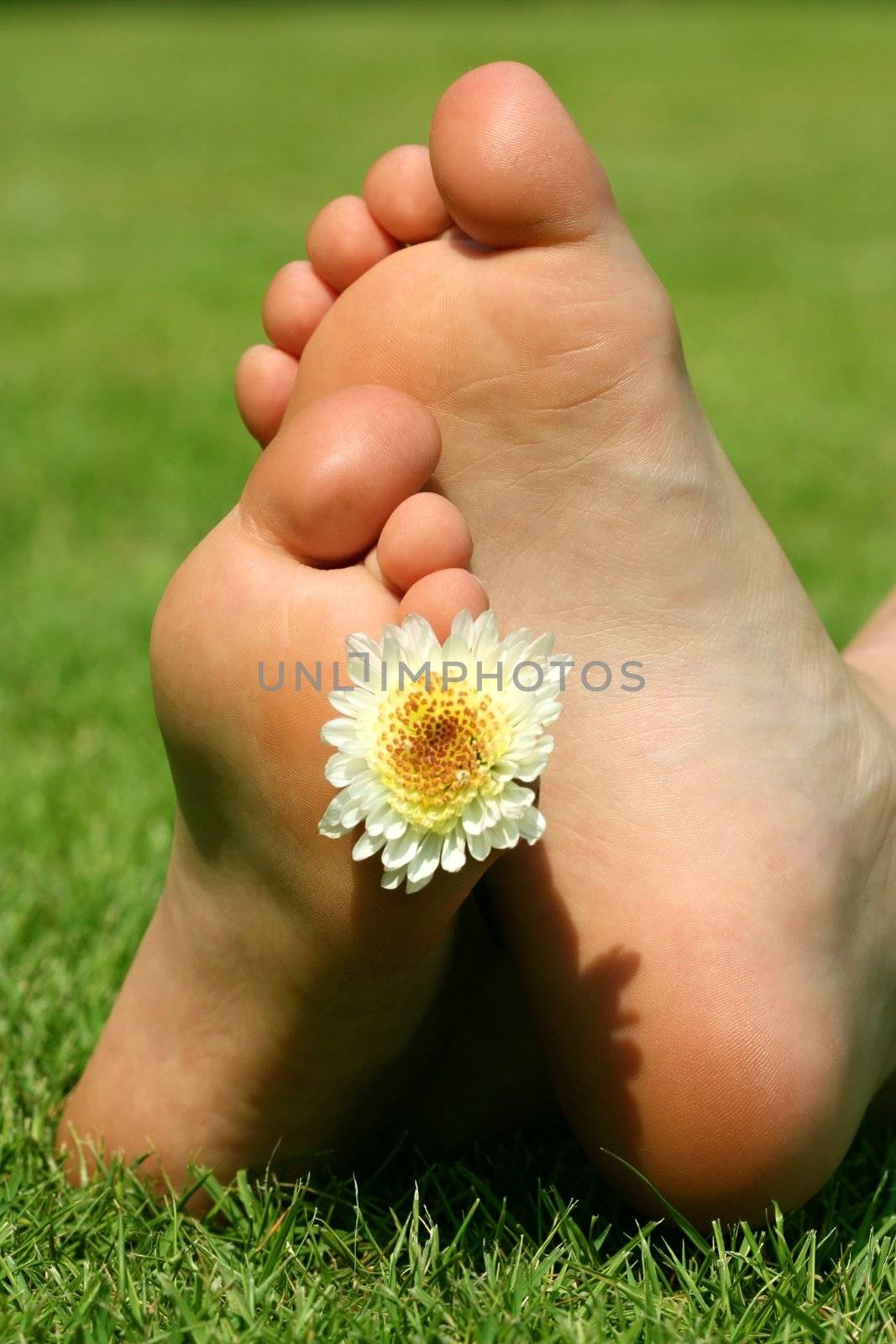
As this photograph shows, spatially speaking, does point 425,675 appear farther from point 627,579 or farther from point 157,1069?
point 157,1069

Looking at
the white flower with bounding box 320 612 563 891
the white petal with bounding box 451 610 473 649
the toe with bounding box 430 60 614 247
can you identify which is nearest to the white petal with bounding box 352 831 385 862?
the white flower with bounding box 320 612 563 891

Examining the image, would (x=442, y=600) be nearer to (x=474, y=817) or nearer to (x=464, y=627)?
(x=464, y=627)

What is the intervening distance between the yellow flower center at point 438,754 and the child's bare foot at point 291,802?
6 centimetres

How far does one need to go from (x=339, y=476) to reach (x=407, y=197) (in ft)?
1.07

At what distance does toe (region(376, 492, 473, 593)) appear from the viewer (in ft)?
3.56

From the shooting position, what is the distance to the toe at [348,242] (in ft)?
4.37

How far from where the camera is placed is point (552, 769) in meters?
1.18

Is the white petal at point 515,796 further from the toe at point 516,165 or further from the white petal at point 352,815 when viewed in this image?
the toe at point 516,165

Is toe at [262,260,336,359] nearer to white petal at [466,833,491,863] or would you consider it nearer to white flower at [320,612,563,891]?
white flower at [320,612,563,891]

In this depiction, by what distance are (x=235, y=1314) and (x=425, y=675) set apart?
443 mm

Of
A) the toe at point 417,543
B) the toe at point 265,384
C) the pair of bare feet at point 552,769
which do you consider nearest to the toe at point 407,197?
the pair of bare feet at point 552,769

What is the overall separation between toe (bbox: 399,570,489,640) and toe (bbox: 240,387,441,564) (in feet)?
0.24

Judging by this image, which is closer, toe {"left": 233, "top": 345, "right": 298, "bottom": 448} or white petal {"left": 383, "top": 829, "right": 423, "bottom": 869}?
white petal {"left": 383, "top": 829, "right": 423, "bottom": 869}

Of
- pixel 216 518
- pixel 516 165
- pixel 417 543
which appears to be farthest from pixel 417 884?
pixel 216 518
